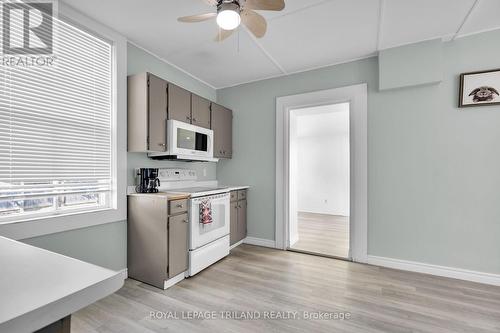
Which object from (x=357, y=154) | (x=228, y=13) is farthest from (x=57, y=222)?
(x=357, y=154)

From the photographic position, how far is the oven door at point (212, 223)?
2578 mm

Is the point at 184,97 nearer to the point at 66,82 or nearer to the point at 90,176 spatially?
the point at 66,82

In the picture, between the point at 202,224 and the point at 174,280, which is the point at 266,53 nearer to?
the point at 202,224

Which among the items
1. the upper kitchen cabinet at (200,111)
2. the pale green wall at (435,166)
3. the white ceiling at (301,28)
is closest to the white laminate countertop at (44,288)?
the white ceiling at (301,28)

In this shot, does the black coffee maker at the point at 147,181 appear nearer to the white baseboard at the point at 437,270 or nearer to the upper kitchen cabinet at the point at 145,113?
the upper kitchen cabinet at the point at 145,113

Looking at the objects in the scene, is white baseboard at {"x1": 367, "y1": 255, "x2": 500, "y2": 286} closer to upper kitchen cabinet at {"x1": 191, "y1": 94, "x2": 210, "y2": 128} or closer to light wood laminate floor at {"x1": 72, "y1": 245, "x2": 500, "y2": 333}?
light wood laminate floor at {"x1": 72, "y1": 245, "x2": 500, "y2": 333}

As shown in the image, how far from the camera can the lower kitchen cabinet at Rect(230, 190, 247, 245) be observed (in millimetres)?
3418

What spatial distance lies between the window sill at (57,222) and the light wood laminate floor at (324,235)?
8.13 feet

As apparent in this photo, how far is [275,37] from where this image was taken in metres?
2.57

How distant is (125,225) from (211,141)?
150cm

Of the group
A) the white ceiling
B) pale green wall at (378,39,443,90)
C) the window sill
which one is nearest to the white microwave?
the window sill

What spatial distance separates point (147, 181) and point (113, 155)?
443 millimetres

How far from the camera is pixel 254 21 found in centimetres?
186

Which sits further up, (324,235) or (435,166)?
(435,166)
